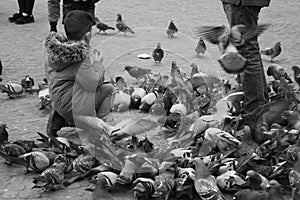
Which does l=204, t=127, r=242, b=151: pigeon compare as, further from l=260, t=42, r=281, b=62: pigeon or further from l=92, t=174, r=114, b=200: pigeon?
l=260, t=42, r=281, b=62: pigeon

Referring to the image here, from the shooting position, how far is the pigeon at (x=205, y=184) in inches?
157

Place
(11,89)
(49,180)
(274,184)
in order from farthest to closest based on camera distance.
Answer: (11,89), (49,180), (274,184)

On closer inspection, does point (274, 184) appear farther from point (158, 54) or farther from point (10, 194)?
point (158, 54)

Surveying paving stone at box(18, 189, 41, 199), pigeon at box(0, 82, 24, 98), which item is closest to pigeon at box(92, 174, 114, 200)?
paving stone at box(18, 189, 41, 199)

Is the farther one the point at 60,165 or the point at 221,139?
the point at 221,139

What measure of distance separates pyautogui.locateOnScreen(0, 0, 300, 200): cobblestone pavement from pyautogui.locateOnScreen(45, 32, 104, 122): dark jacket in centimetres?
56

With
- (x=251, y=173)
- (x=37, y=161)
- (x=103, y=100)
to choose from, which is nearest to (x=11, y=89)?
(x=103, y=100)

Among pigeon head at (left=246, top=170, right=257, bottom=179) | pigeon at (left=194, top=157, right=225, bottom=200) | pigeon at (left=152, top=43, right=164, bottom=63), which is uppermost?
pigeon at (left=152, top=43, right=164, bottom=63)

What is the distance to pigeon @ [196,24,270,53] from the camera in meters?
4.76

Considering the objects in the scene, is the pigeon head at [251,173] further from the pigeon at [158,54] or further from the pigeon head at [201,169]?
the pigeon at [158,54]

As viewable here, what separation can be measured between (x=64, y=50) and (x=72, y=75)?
284mm

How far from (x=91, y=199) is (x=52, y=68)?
163 cm

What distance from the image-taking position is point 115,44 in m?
9.55

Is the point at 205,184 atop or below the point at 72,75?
below
